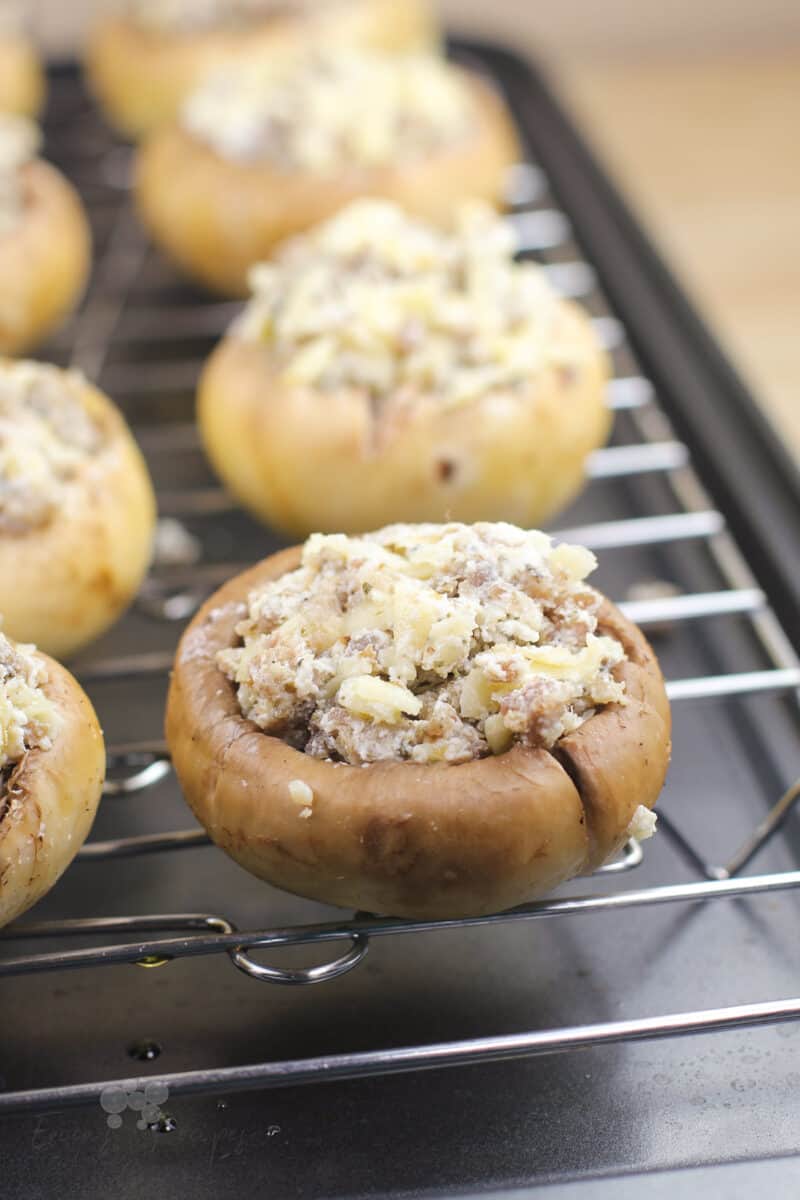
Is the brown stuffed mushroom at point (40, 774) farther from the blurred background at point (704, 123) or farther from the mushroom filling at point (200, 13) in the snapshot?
the mushroom filling at point (200, 13)

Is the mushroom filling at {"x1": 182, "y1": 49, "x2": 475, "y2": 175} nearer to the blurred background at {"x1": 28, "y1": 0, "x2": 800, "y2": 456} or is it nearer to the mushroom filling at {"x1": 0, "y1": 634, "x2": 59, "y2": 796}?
the blurred background at {"x1": 28, "y1": 0, "x2": 800, "y2": 456}

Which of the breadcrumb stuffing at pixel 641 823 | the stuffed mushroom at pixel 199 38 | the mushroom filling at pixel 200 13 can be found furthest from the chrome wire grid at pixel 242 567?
the mushroom filling at pixel 200 13

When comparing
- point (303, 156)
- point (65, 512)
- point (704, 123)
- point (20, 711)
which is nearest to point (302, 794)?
point (20, 711)

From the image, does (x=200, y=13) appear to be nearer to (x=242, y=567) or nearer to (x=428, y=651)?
(x=242, y=567)

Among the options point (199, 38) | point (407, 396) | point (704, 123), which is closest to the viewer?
point (407, 396)

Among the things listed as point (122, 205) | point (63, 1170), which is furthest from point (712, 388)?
point (122, 205)
